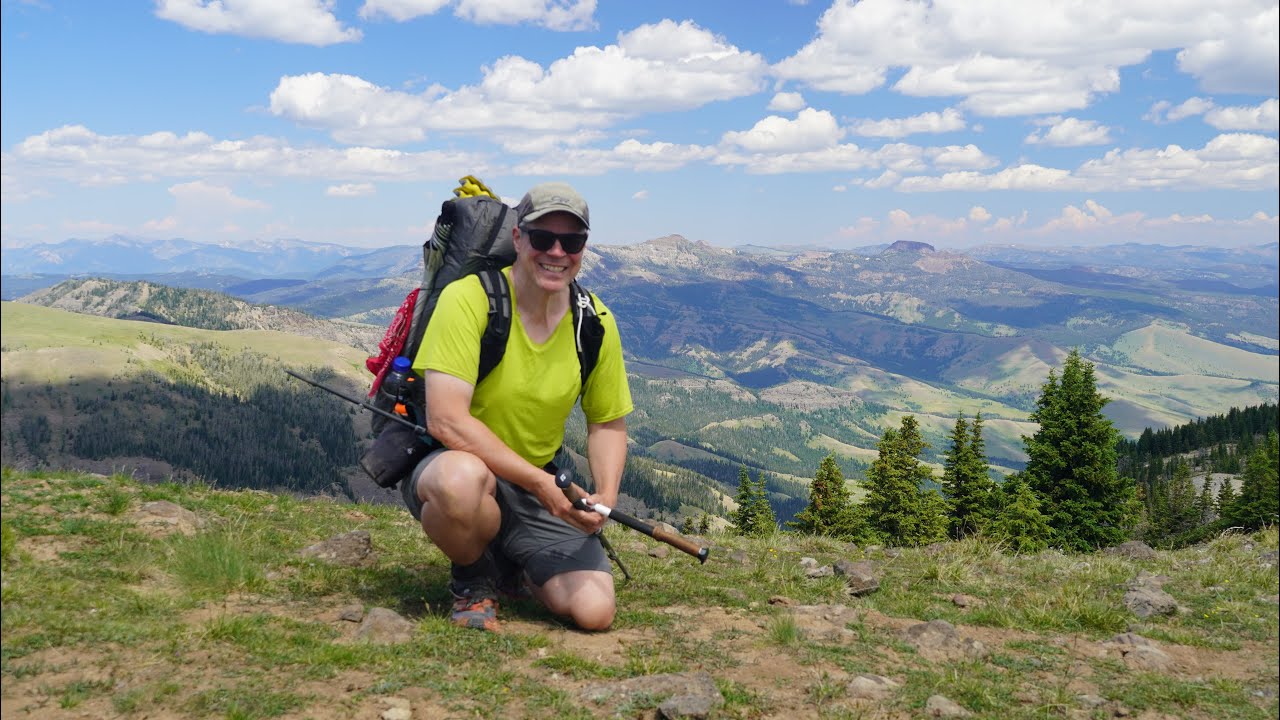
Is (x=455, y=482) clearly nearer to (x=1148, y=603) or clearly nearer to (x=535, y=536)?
(x=535, y=536)

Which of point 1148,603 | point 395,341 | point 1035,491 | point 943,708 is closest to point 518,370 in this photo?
point 395,341

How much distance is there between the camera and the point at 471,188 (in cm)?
802

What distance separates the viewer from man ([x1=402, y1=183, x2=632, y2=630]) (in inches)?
256

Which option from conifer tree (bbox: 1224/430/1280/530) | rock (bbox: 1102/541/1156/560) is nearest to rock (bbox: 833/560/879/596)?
rock (bbox: 1102/541/1156/560)

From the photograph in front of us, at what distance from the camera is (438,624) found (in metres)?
6.80

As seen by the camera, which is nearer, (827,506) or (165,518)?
(165,518)

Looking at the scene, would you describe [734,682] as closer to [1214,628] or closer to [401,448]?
[401,448]

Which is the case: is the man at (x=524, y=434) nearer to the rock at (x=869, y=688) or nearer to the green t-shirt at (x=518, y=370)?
the green t-shirt at (x=518, y=370)

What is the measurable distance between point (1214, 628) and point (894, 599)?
3537 millimetres

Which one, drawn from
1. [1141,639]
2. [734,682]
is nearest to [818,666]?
[734,682]

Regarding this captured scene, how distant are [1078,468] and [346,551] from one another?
36784mm

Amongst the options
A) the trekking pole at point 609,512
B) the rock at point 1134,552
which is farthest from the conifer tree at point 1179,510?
the trekking pole at point 609,512

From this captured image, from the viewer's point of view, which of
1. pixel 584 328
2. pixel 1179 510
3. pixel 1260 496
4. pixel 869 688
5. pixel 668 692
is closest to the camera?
pixel 668 692

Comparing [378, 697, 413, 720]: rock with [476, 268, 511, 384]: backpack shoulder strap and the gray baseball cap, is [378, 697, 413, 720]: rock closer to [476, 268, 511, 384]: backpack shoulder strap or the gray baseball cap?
[476, 268, 511, 384]: backpack shoulder strap
